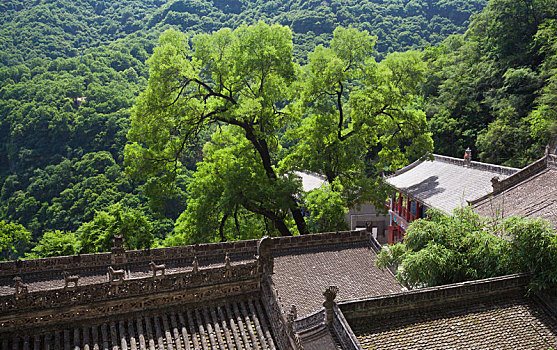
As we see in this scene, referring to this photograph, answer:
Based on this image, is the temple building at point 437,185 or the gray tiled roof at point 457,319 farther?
the temple building at point 437,185

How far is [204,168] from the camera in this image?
23.1 metres

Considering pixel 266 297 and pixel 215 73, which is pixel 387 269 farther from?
pixel 215 73

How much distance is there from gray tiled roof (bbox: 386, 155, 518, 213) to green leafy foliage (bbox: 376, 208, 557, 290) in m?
9.98

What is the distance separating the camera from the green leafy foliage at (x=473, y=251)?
11539 millimetres

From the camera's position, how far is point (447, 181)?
28266 mm

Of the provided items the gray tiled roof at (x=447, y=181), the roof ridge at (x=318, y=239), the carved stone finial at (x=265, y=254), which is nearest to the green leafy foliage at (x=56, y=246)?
the roof ridge at (x=318, y=239)

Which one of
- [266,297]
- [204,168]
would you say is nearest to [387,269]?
[266,297]

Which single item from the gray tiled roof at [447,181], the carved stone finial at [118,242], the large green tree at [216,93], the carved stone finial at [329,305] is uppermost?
the large green tree at [216,93]

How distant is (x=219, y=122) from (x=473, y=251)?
58.0 ft

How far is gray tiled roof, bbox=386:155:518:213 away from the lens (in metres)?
25.0

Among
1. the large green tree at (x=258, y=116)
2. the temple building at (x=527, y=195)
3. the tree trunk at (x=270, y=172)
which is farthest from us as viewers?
the tree trunk at (x=270, y=172)

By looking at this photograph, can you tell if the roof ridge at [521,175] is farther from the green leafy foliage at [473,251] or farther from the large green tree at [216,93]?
the large green tree at [216,93]

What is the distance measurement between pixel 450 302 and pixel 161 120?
1518 centimetres

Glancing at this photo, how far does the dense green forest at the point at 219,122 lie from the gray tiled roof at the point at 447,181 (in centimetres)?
327
